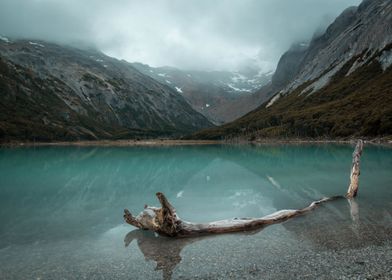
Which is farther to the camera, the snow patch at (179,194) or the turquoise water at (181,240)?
the snow patch at (179,194)

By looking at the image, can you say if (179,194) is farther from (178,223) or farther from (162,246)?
(162,246)

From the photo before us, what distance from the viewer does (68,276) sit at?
52.5ft

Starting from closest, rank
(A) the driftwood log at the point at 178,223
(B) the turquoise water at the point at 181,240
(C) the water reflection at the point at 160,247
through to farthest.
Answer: (B) the turquoise water at the point at 181,240
(C) the water reflection at the point at 160,247
(A) the driftwood log at the point at 178,223

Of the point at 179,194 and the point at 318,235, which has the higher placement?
the point at 318,235

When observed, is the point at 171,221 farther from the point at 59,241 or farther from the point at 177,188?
the point at 177,188

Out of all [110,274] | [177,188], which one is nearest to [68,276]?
[110,274]

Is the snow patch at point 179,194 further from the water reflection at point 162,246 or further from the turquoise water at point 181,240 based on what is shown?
the water reflection at point 162,246

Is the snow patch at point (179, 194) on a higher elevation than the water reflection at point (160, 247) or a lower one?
lower

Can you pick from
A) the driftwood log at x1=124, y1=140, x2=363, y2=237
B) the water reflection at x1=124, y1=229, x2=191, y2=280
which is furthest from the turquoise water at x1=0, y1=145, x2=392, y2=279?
the driftwood log at x1=124, y1=140, x2=363, y2=237

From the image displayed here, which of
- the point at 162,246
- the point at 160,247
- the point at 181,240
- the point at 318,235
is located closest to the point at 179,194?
the point at 181,240

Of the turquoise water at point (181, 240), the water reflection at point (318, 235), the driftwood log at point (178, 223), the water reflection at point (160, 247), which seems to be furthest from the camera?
the driftwood log at point (178, 223)

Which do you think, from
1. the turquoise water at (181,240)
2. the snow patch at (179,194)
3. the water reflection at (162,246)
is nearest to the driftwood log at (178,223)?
the water reflection at (162,246)

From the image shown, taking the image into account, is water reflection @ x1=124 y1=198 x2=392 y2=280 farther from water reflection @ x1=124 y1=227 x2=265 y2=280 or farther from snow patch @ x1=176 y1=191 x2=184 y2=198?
snow patch @ x1=176 y1=191 x2=184 y2=198

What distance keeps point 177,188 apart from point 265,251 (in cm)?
2843
